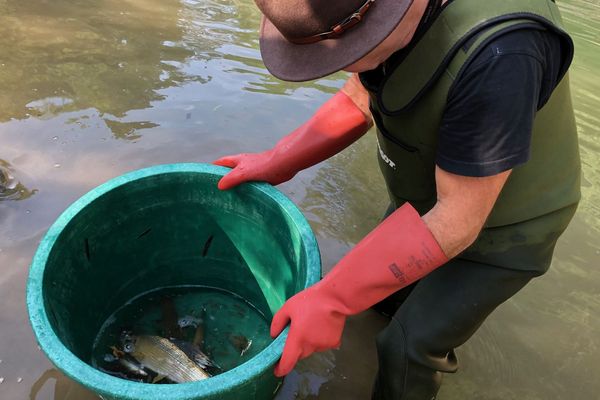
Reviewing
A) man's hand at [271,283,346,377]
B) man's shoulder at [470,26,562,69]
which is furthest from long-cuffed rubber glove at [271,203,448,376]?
man's shoulder at [470,26,562,69]

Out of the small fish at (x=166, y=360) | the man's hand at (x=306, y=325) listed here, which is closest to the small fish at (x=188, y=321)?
the small fish at (x=166, y=360)

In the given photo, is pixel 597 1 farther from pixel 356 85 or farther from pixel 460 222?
pixel 460 222

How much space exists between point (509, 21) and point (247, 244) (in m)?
1.39

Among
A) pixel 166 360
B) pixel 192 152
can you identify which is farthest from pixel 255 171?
pixel 192 152

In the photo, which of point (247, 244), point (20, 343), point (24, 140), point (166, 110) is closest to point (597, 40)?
point (166, 110)

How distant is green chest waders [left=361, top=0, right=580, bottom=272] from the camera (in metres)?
1.21

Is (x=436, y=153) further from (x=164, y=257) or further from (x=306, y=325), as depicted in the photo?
(x=164, y=257)

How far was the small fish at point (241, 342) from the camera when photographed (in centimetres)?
214

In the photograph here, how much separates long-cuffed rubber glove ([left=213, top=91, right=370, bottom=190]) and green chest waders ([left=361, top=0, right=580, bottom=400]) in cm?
27

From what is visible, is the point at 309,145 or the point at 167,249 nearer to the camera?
the point at 309,145

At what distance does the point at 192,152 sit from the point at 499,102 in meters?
2.30

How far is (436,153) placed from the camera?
1405mm

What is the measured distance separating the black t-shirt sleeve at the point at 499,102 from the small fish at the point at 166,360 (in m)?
1.21

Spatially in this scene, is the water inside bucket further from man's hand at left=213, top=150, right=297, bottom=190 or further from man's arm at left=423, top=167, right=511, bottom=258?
man's arm at left=423, top=167, right=511, bottom=258
